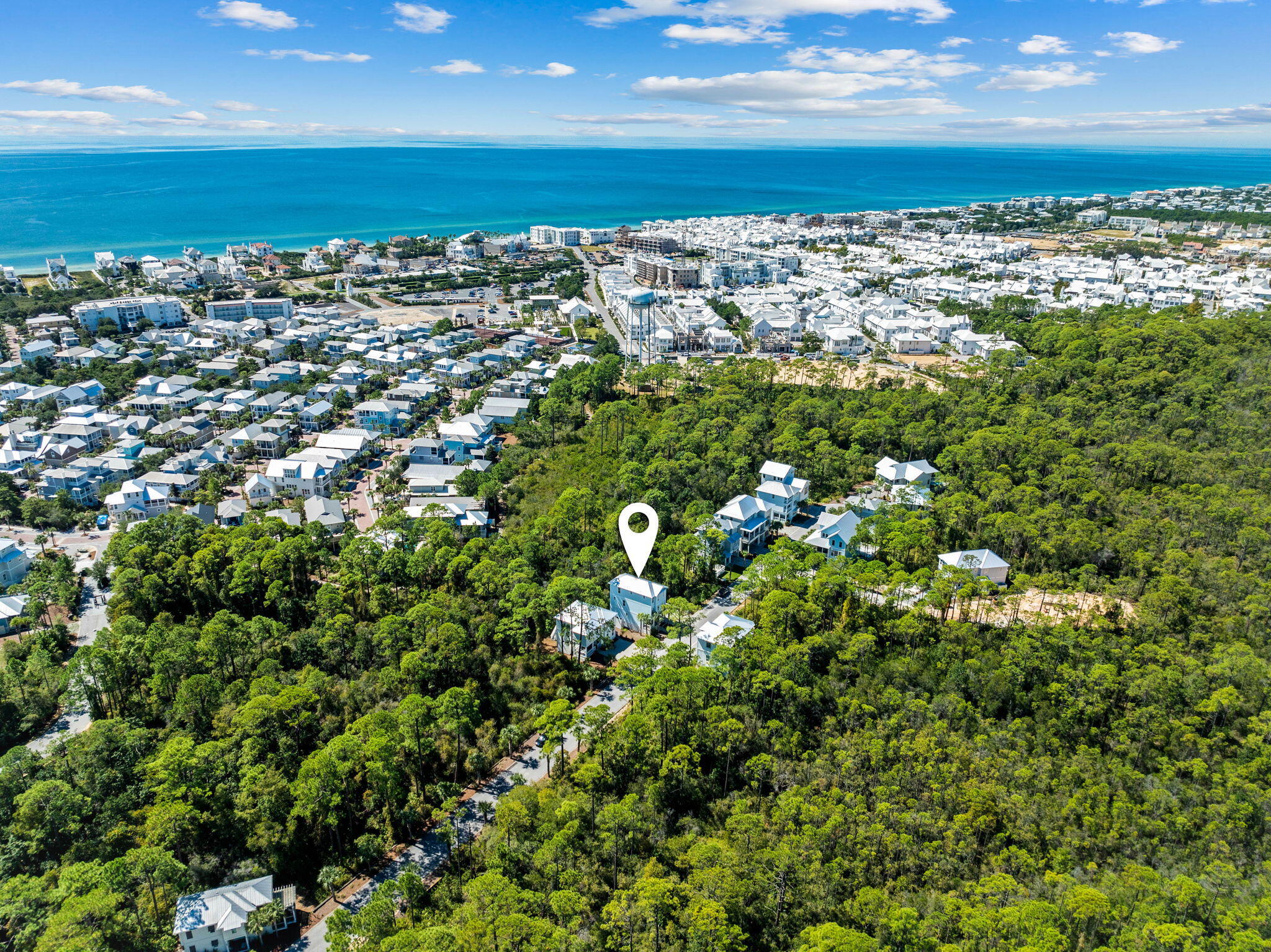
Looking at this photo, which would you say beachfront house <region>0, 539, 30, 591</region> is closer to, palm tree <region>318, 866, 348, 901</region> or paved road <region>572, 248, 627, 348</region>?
palm tree <region>318, 866, 348, 901</region>

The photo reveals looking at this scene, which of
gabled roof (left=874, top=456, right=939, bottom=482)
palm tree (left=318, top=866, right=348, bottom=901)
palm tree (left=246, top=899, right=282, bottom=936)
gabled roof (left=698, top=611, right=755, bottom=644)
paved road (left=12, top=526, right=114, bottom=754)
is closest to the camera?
palm tree (left=246, top=899, right=282, bottom=936)

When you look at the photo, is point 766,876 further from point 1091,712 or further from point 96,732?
point 96,732

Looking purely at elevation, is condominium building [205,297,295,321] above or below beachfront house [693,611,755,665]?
above

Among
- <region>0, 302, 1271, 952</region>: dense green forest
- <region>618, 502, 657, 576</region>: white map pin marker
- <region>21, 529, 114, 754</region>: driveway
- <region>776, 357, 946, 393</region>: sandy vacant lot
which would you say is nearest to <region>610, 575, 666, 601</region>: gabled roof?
<region>0, 302, 1271, 952</region>: dense green forest

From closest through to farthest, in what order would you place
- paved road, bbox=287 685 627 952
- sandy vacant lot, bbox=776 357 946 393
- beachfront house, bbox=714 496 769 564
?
paved road, bbox=287 685 627 952, beachfront house, bbox=714 496 769 564, sandy vacant lot, bbox=776 357 946 393

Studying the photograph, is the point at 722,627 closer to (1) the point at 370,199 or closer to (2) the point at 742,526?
(2) the point at 742,526

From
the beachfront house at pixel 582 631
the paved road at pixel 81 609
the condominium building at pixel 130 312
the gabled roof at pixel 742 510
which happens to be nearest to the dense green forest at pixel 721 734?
the beachfront house at pixel 582 631
